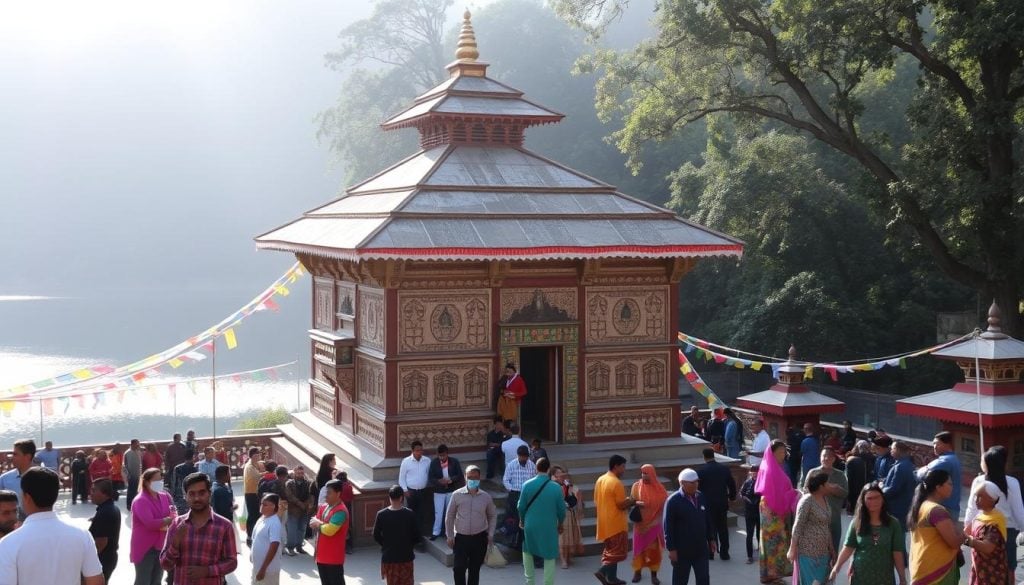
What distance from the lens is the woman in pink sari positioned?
1133 centimetres

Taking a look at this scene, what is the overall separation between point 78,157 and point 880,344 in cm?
10767

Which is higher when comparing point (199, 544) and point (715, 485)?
point (199, 544)

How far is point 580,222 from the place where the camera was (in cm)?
1708

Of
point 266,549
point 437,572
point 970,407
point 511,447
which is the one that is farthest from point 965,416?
point 266,549

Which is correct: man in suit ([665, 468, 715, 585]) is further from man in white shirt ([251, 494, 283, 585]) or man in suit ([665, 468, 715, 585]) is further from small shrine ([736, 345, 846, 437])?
small shrine ([736, 345, 846, 437])

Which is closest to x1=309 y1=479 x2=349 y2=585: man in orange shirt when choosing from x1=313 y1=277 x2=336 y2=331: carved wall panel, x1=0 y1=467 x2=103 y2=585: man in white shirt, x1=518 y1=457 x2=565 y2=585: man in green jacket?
x1=518 y1=457 x2=565 y2=585: man in green jacket

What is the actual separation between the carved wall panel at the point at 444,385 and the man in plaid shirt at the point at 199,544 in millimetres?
8431

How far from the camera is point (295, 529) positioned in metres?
14.2

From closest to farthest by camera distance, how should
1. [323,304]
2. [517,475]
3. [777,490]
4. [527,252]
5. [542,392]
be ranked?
1. [777,490]
2. [517,475]
3. [527,252]
4. [542,392]
5. [323,304]

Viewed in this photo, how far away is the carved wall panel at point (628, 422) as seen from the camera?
56.2 feet

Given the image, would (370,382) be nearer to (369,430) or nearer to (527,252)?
(369,430)

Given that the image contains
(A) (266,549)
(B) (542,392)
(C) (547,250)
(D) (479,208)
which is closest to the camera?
(A) (266,549)

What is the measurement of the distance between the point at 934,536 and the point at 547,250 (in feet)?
27.9

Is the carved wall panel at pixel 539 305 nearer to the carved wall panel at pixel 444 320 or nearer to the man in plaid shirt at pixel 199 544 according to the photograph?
the carved wall panel at pixel 444 320
